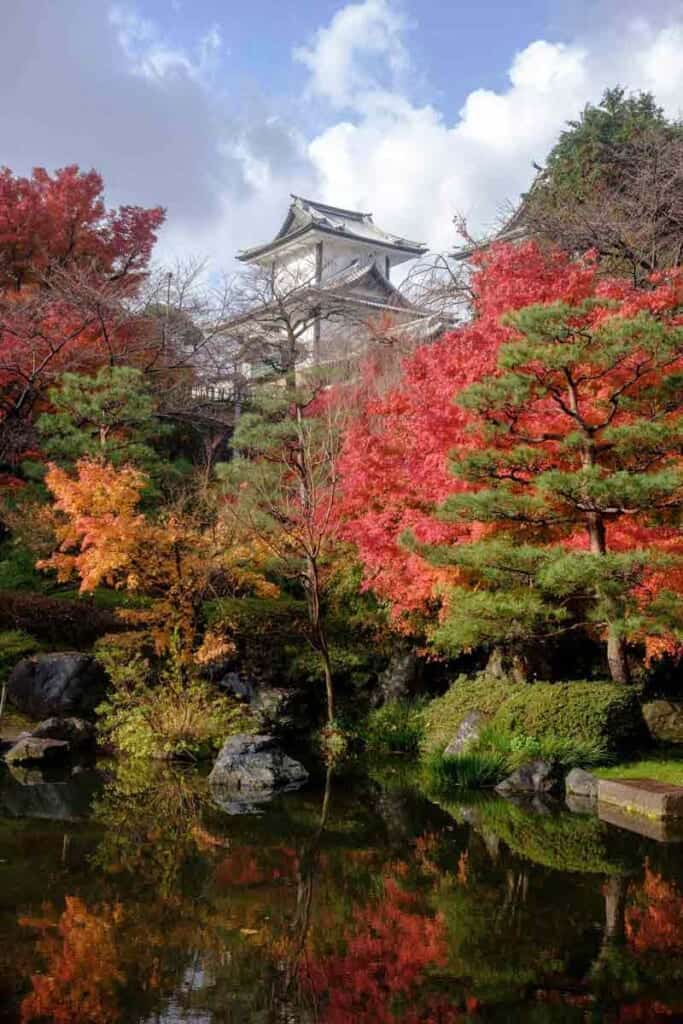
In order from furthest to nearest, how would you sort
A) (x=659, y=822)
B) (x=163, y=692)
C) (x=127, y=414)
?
(x=127, y=414)
(x=163, y=692)
(x=659, y=822)

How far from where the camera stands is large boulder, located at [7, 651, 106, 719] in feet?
49.7

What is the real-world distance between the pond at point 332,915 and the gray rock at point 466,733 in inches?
77.6

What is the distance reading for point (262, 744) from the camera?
12.4 m

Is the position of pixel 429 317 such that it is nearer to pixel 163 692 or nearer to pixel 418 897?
pixel 163 692

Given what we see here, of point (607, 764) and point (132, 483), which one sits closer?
point (607, 764)

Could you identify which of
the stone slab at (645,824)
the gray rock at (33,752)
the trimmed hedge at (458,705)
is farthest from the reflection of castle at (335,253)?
the stone slab at (645,824)

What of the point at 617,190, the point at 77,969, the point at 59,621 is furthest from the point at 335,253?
the point at 77,969

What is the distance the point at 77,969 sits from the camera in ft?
18.7

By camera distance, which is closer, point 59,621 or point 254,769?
point 254,769

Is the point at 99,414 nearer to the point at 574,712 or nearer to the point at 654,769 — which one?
the point at 574,712

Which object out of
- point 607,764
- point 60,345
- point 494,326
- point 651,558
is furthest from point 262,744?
point 60,345

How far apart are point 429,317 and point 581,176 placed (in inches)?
181

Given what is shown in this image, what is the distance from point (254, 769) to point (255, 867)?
3.90 meters

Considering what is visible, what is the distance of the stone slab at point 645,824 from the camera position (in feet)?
30.3
